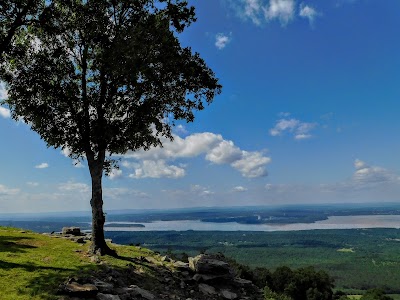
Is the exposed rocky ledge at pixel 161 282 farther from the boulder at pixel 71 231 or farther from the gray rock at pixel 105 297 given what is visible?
the boulder at pixel 71 231

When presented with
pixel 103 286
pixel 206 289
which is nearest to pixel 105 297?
pixel 103 286

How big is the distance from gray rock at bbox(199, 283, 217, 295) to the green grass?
537 centimetres

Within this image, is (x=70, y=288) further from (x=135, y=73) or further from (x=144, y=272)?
(x=135, y=73)

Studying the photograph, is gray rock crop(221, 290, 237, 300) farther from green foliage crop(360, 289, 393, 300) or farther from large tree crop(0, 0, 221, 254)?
green foliage crop(360, 289, 393, 300)

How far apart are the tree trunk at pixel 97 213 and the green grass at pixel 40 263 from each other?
971 millimetres

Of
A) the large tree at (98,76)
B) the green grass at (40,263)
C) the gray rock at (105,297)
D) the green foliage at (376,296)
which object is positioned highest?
the large tree at (98,76)

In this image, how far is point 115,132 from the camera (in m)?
27.7

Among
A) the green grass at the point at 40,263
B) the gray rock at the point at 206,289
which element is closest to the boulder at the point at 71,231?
the green grass at the point at 40,263

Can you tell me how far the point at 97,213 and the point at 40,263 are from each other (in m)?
5.63

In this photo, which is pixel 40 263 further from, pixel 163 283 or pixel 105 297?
pixel 163 283

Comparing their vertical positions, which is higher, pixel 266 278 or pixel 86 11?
pixel 86 11

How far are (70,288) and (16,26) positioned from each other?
18.5m

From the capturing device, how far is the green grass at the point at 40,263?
57.5 feet

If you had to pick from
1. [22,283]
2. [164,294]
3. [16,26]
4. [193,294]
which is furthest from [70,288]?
[16,26]
